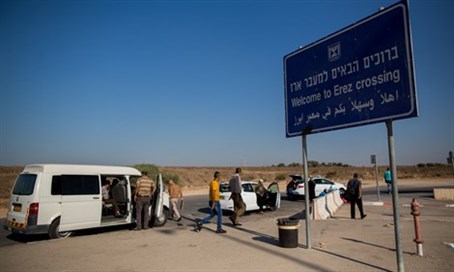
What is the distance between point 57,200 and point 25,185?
1.00 m

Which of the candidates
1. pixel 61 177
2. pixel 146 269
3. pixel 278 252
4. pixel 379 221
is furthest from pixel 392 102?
pixel 61 177

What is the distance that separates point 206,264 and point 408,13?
239 inches

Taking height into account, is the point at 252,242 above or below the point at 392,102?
below

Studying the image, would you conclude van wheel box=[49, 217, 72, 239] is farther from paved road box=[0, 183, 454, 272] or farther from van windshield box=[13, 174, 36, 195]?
van windshield box=[13, 174, 36, 195]

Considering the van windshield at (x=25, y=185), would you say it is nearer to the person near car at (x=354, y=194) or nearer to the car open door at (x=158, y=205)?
the car open door at (x=158, y=205)

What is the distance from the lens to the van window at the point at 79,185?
31.0 feet

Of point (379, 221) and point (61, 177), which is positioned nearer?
point (61, 177)

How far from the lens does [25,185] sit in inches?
363

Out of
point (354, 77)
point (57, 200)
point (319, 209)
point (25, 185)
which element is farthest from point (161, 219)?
point (354, 77)

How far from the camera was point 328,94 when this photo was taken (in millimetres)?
7824

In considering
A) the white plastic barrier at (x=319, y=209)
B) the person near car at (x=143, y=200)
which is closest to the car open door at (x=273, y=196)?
the white plastic barrier at (x=319, y=209)

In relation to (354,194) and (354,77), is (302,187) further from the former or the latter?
(354,77)

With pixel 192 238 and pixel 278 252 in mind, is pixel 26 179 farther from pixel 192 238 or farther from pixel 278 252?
pixel 278 252

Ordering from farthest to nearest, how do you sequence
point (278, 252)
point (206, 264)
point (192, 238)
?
point (192, 238) → point (278, 252) → point (206, 264)
